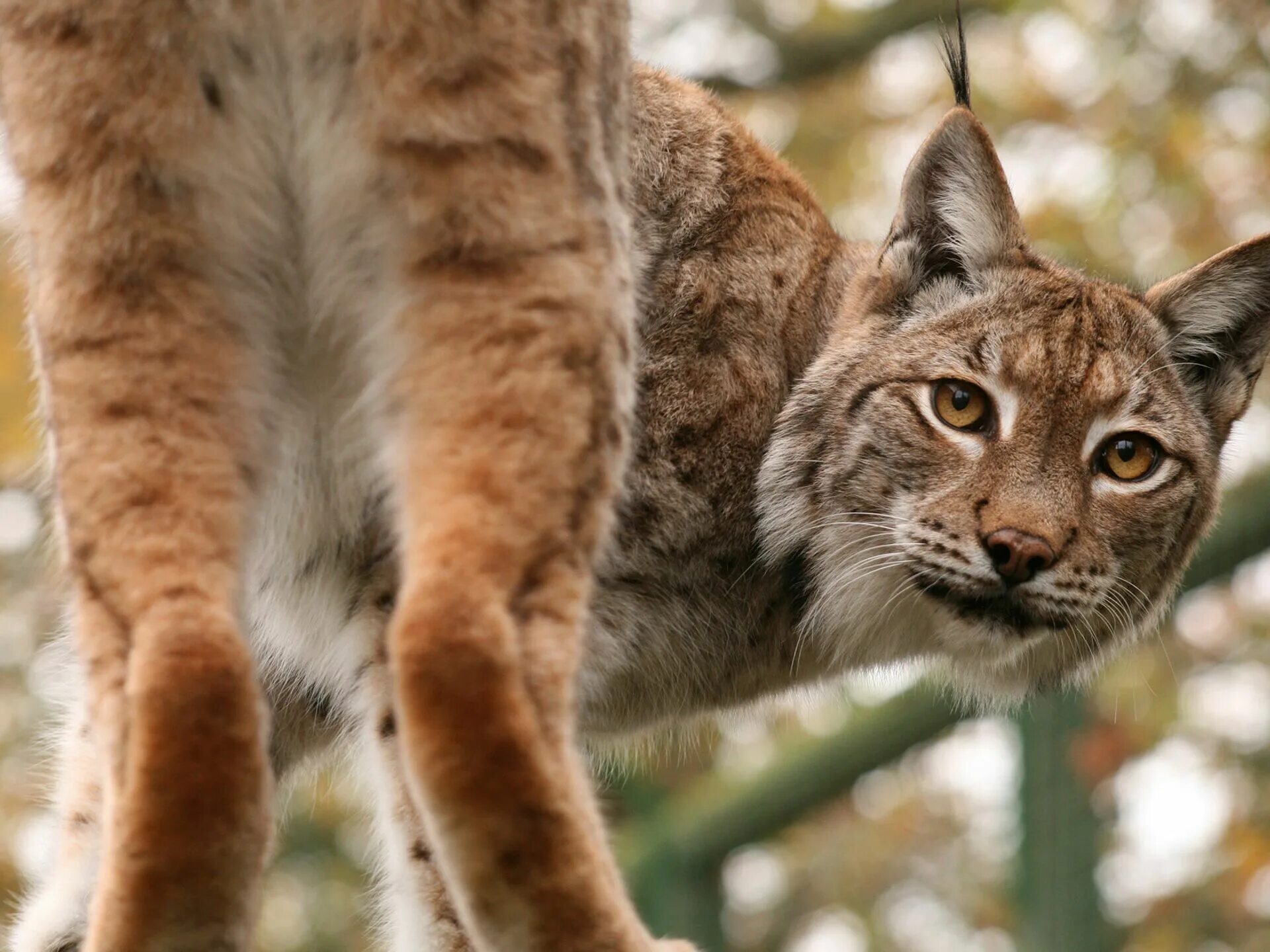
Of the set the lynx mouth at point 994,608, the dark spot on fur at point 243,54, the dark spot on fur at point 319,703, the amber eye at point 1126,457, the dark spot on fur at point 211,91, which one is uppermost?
the dark spot on fur at point 243,54

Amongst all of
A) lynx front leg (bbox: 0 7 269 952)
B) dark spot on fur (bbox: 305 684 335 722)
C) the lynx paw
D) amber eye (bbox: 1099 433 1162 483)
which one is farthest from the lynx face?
lynx front leg (bbox: 0 7 269 952)

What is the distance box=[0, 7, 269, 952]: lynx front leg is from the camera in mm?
2545

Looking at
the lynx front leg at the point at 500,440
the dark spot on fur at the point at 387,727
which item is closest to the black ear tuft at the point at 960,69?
the lynx front leg at the point at 500,440

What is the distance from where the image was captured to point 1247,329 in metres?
4.95

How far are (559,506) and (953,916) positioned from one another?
11826mm

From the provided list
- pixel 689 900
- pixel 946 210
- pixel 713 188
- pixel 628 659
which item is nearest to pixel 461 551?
pixel 628 659

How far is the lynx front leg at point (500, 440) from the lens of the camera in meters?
2.59

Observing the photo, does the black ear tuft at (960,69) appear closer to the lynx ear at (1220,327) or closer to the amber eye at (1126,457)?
the lynx ear at (1220,327)

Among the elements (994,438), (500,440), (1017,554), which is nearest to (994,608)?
(1017,554)

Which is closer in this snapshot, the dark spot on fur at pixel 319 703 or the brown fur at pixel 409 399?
the brown fur at pixel 409 399

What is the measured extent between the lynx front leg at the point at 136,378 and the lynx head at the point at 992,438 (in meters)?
2.17

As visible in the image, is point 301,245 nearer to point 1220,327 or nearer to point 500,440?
point 500,440

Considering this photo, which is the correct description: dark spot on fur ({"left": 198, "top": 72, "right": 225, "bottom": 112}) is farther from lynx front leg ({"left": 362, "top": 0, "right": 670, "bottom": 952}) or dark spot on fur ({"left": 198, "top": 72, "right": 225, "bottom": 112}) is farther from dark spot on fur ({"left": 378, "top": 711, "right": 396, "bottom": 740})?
dark spot on fur ({"left": 378, "top": 711, "right": 396, "bottom": 740})

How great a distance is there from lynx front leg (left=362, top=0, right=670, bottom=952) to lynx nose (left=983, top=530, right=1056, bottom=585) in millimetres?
1688
